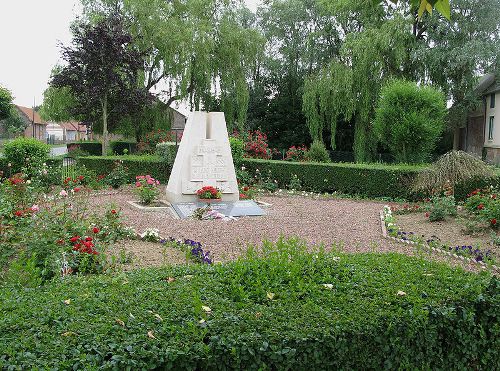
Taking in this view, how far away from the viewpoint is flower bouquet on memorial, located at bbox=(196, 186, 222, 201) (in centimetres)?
1120

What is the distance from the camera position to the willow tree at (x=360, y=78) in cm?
2014

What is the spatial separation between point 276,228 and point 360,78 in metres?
13.5

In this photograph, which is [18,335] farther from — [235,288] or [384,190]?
[384,190]

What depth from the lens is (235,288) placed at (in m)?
3.41

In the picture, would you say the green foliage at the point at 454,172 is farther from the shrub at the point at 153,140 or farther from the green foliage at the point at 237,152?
the shrub at the point at 153,140

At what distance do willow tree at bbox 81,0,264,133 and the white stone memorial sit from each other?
430 inches

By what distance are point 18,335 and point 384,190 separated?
12.3m

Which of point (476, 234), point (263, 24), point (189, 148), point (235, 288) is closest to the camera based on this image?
point (235, 288)

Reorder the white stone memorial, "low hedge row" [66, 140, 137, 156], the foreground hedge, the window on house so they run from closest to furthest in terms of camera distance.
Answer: the foreground hedge, the white stone memorial, "low hedge row" [66, 140, 137, 156], the window on house

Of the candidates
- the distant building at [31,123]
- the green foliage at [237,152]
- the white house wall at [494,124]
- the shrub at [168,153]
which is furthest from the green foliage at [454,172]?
the distant building at [31,123]

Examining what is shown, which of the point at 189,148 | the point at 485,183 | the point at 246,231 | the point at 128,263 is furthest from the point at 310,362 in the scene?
the point at 485,183

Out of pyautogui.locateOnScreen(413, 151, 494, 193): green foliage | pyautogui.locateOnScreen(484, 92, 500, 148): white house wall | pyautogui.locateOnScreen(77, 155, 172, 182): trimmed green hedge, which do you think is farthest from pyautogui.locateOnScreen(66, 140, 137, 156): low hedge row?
pyautogui.locateOnScreen(484, 92, 500, 148): white house wall

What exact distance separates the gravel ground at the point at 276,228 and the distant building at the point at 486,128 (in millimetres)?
17744

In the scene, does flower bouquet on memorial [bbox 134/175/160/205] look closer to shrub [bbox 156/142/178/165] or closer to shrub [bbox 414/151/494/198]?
shrub [bbox 156/142/178/165]
